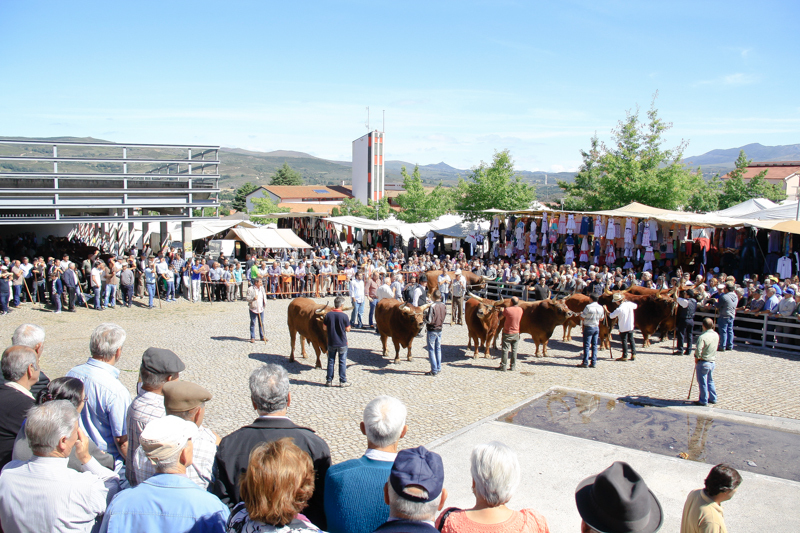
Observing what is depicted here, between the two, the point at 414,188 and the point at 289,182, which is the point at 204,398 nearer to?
the point at 414,188

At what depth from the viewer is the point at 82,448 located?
3.35 m

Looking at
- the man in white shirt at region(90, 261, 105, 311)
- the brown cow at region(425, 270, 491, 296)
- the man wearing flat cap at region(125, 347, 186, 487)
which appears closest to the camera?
the man wearing flat cap at region(125, 347, 186, 487)

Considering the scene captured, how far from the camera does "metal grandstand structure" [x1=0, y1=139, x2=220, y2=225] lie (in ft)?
61.3

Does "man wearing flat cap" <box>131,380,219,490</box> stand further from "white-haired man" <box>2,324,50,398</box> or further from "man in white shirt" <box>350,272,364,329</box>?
"man in white shirt" <box>350,272,364,329</box>

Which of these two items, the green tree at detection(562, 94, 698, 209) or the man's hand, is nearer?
the man's hand

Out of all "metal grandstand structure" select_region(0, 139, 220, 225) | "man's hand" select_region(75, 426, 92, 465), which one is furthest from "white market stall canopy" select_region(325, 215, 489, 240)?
"man's hand" select_region(75, 426, 92, 465)

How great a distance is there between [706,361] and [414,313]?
543 cm

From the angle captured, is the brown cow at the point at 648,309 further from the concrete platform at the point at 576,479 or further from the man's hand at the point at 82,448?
the man's hand at the point at 82,448

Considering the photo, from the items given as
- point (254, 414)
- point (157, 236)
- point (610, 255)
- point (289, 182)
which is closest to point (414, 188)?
point (157, 236)

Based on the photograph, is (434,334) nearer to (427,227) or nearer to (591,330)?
(591,330)

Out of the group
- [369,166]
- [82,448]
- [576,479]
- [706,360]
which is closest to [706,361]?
[706,360]

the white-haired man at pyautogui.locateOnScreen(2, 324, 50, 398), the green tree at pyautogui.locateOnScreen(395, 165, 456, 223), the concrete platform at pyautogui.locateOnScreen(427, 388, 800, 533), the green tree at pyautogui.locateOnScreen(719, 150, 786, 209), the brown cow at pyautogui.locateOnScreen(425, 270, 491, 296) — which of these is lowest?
the concrete platform at pyautogui.locateOnScreen(427, 388, 800, 533)

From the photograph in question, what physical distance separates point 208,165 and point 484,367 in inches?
633

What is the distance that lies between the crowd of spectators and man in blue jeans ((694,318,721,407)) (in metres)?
5.86
